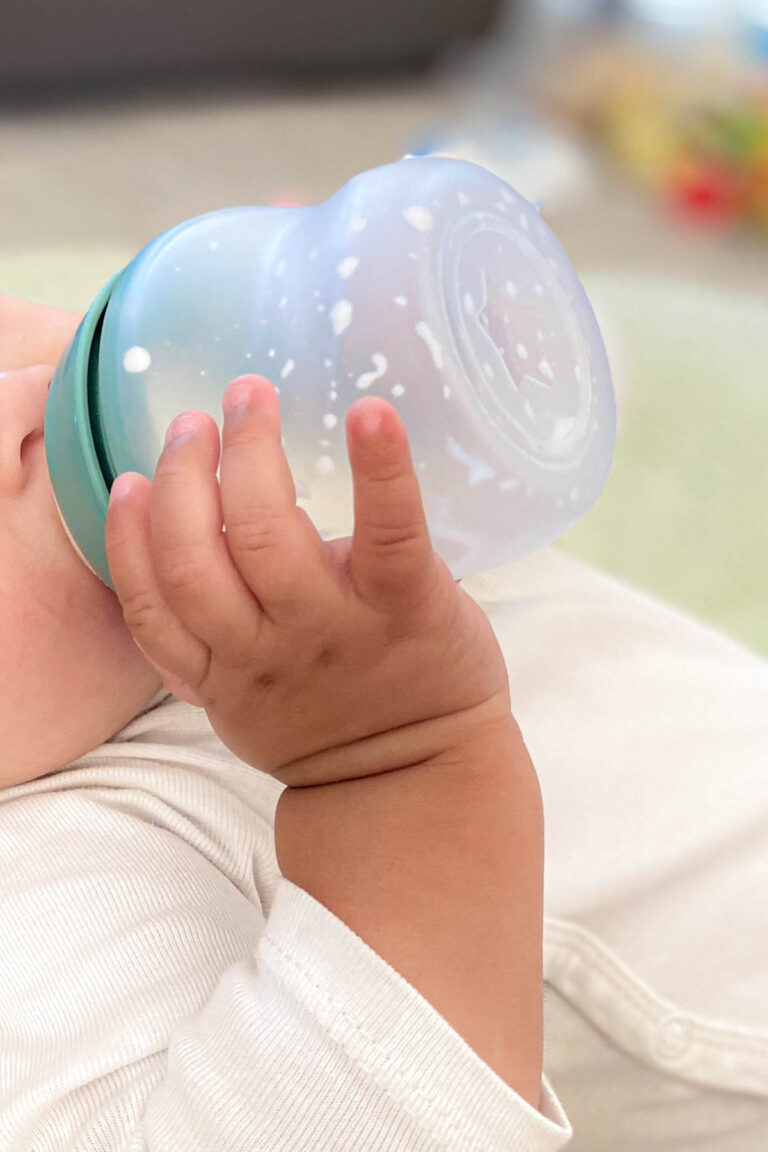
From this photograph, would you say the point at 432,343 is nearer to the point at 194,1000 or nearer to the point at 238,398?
the point at 238,398

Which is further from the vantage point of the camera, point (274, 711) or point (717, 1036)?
point (717, 1036)

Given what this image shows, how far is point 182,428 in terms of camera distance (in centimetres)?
44

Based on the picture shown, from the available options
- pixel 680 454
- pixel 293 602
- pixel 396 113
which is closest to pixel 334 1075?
pixel 293 602

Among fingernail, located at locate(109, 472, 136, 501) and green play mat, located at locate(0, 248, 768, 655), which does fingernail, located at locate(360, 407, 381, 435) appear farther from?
green play mat, located at locate(0, 248, 768, 655)

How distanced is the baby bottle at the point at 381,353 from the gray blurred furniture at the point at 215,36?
5.83ft

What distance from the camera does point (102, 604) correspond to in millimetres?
592

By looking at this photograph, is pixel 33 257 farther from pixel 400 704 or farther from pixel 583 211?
pixel 583 211

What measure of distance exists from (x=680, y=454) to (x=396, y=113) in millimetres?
1396

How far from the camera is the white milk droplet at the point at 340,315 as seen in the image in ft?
1.49

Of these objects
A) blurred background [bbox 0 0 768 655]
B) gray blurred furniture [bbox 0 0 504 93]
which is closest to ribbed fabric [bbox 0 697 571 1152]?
blurred background [bbox 0 0 768 655]

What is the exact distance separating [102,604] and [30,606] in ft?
0.11

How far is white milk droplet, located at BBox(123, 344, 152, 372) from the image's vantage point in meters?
0.48

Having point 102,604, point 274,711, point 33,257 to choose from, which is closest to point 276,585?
point 274,711

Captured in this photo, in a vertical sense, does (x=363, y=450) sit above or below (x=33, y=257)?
above
